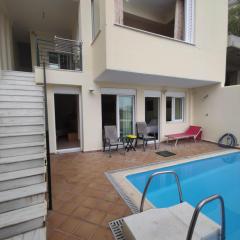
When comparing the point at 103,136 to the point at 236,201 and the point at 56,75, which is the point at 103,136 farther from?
the point at 236,201

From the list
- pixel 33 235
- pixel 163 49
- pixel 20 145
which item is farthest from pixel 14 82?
pixel 163 49

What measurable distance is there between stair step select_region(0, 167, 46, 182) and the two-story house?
0.24 feet

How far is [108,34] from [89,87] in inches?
85.1

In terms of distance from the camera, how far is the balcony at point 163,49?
4.62m

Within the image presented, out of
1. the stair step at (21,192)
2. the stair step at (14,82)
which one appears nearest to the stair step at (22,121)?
the stair step at (21,192)

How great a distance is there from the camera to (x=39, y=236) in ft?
6.78

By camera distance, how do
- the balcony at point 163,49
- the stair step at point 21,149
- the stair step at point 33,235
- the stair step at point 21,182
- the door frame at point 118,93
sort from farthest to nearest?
the door frame at point 118,93
the balcony at point 163,49
the stair step at point 21,149
the stair step at point 21,182
the stair step at point 33,235

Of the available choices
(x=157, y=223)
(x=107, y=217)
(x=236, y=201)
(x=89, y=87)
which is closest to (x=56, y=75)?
(x=89, y=87)

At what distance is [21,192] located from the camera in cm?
244

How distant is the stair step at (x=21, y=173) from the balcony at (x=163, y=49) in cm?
316

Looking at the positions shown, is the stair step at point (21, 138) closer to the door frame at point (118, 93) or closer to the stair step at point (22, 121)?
the stair step at point (22, 121)

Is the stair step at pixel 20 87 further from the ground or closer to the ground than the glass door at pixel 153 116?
further from the ground

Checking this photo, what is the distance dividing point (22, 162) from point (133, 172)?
2.61 meters

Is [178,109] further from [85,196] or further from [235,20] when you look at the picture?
[235,20]
